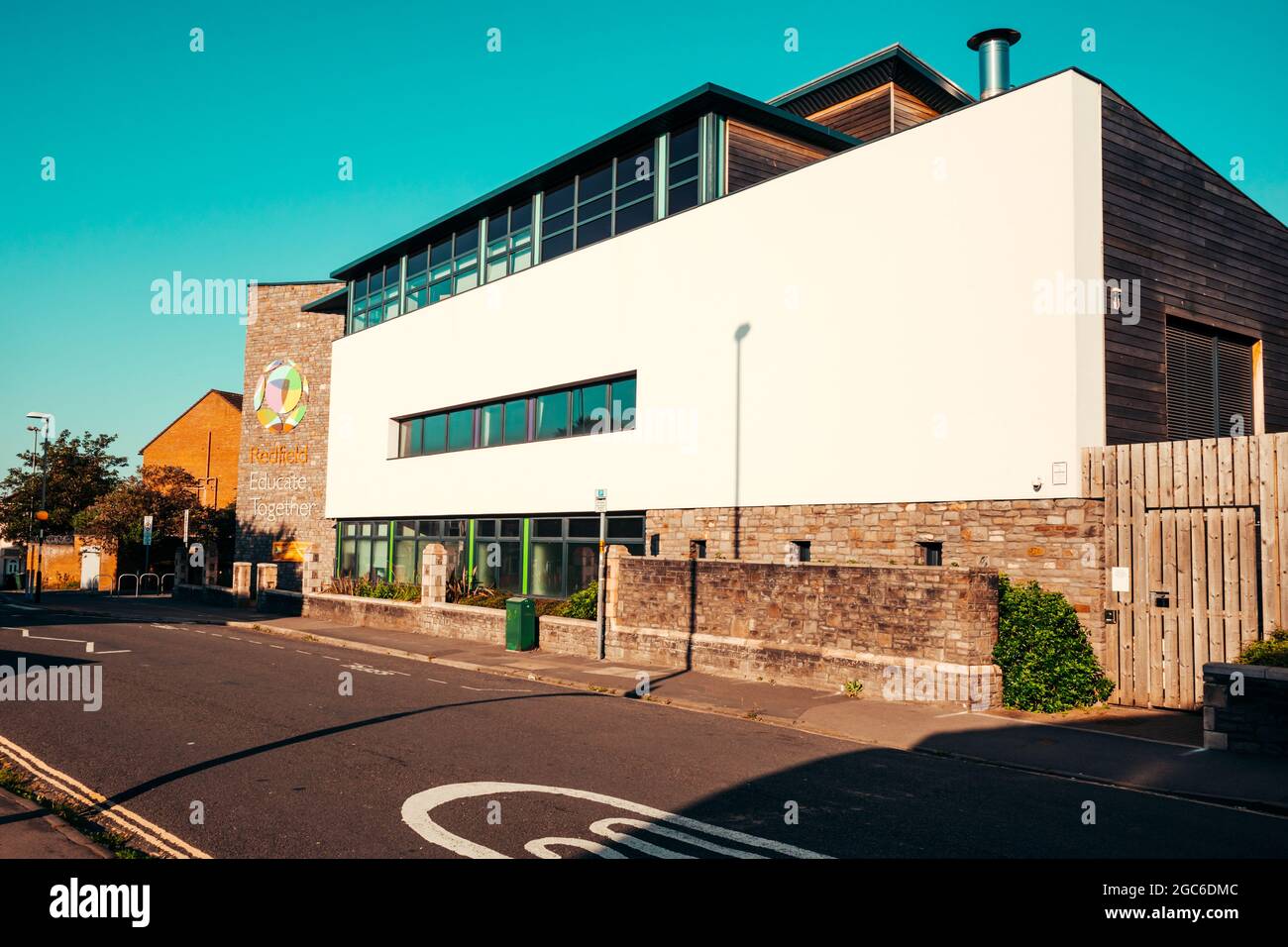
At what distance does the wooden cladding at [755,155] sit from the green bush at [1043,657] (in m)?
11.8

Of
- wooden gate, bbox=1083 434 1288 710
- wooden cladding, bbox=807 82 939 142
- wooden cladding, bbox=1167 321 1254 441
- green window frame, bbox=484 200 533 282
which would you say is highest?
wooden cladding, bbox=807 82 939 142

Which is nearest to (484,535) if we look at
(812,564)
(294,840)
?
(812,564)

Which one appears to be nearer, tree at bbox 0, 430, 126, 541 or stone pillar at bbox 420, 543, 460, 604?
stone pillar at bbox 420, 543, 460, 604

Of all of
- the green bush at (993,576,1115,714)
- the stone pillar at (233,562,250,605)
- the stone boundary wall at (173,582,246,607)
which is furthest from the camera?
the stone boundary wall at (173,582,246,607)

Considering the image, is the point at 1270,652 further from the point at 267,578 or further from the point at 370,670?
the point at 267,578

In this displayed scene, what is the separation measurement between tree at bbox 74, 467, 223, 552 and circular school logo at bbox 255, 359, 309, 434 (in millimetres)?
6100

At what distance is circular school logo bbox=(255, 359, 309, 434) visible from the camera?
138ft

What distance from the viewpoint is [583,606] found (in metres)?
21.8

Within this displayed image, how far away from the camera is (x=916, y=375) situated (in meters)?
17.6

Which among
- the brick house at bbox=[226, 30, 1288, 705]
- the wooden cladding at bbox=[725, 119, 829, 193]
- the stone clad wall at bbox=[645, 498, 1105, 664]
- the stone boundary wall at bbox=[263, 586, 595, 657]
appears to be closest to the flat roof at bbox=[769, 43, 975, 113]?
the brick house at bbox=[226, 30, 1288, 705]

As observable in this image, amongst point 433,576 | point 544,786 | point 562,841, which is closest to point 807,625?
point 544,786

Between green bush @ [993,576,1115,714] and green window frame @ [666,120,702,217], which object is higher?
green window frame @ [666,120,702,217]

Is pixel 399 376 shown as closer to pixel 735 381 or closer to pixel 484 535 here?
pixel 484 535

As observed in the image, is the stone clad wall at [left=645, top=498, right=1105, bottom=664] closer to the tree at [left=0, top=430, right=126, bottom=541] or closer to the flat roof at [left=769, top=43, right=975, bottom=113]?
the flat roof at [left=769, top=43, right=975, bottom=113]
